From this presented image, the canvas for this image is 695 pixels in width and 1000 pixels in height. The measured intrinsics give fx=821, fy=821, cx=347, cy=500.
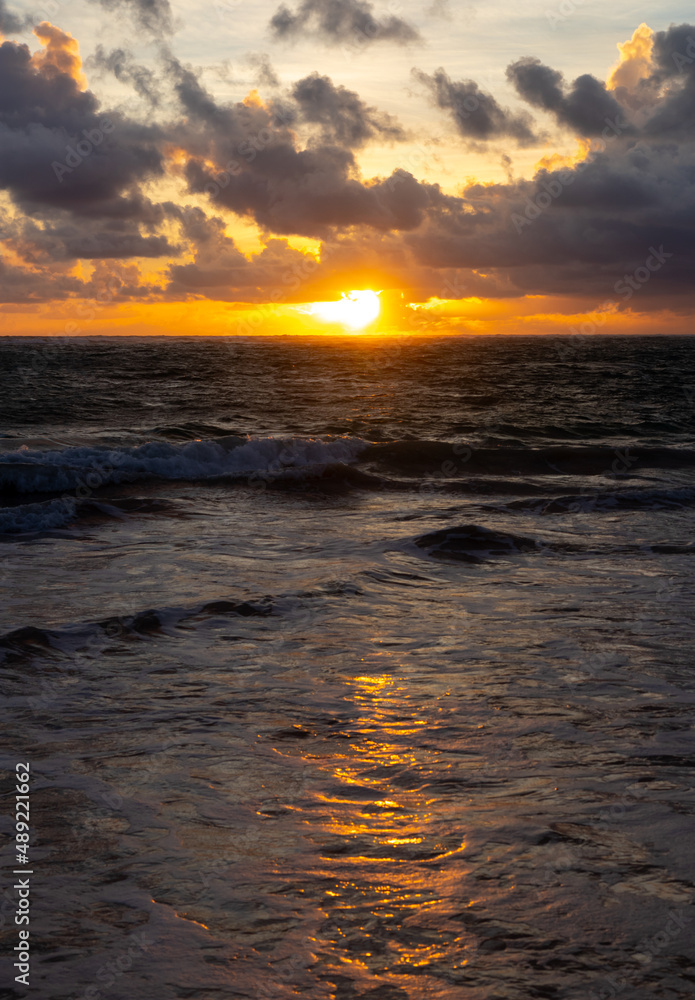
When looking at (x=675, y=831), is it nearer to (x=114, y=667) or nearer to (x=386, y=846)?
(x=386, y=846)

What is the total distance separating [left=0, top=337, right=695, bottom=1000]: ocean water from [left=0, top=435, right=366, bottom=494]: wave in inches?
143

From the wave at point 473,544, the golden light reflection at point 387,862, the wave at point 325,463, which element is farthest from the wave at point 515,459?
the golden light reflection at point 387,862

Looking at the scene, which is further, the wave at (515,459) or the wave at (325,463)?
the wave at (515,459)

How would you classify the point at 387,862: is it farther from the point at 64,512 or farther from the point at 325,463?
the point at 325,463

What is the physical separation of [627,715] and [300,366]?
47759 millimetres

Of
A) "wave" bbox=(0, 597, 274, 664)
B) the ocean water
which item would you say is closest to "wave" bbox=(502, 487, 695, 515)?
the ocean water

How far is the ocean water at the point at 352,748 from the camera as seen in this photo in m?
2.79

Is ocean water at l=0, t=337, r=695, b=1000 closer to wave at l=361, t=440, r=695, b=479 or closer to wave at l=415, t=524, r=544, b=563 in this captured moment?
wave at l=415, t=524, r=544, b=563

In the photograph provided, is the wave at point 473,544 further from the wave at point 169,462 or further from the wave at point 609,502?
the wave at point 169,462

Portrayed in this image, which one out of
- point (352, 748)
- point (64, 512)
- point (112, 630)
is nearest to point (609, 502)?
point (64, 512)

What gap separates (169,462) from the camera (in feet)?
54.2

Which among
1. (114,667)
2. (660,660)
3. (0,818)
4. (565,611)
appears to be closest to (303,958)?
(0,818)

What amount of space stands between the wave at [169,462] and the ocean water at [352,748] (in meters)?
3.62

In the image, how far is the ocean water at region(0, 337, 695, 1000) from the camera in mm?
2789
